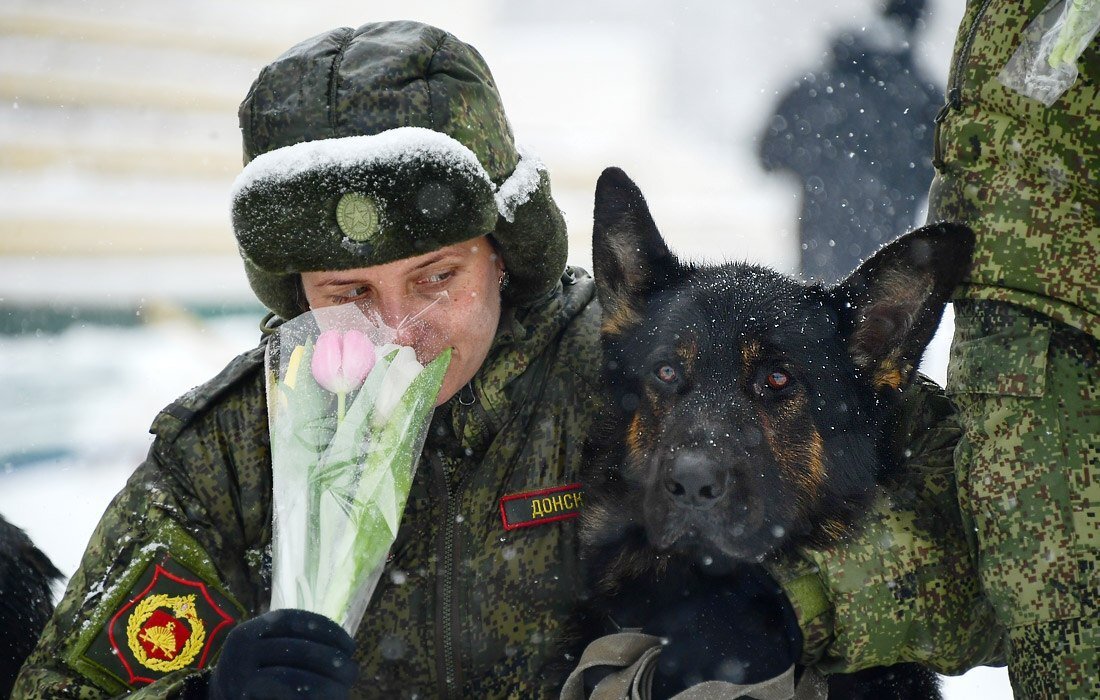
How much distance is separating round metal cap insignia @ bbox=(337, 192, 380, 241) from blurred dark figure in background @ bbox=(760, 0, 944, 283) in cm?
390

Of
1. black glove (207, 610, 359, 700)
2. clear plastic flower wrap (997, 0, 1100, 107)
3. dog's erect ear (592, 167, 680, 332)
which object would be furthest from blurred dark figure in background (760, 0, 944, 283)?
black glove (207, 610, 359, 700)

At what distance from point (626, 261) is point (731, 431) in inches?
22.1

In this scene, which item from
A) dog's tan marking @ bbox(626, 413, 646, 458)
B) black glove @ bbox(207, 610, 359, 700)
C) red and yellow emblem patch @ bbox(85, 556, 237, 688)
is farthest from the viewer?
dog's tan marking @ bbox(626, 413, 646, 458)

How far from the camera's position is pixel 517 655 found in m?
2.42

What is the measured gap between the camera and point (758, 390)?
7.54 ft

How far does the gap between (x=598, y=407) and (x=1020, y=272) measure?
101cm

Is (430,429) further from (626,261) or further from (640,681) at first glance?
(640,681)

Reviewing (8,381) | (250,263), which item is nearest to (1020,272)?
(250,263)

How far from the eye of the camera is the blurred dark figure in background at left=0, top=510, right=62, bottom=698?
8.18 feet

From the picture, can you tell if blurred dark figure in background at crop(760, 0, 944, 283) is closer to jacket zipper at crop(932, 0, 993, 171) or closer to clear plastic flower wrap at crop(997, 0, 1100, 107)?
jacket zipper at crop(932, 0, 993, 171)

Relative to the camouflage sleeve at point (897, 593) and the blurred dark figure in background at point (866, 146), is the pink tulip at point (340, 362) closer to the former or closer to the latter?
the camouflage sleeve at point (897, 593)

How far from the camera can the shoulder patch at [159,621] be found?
7.02 ft

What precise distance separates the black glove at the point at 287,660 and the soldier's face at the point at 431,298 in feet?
2.28

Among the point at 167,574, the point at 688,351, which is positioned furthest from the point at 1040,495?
the point at 167,574
